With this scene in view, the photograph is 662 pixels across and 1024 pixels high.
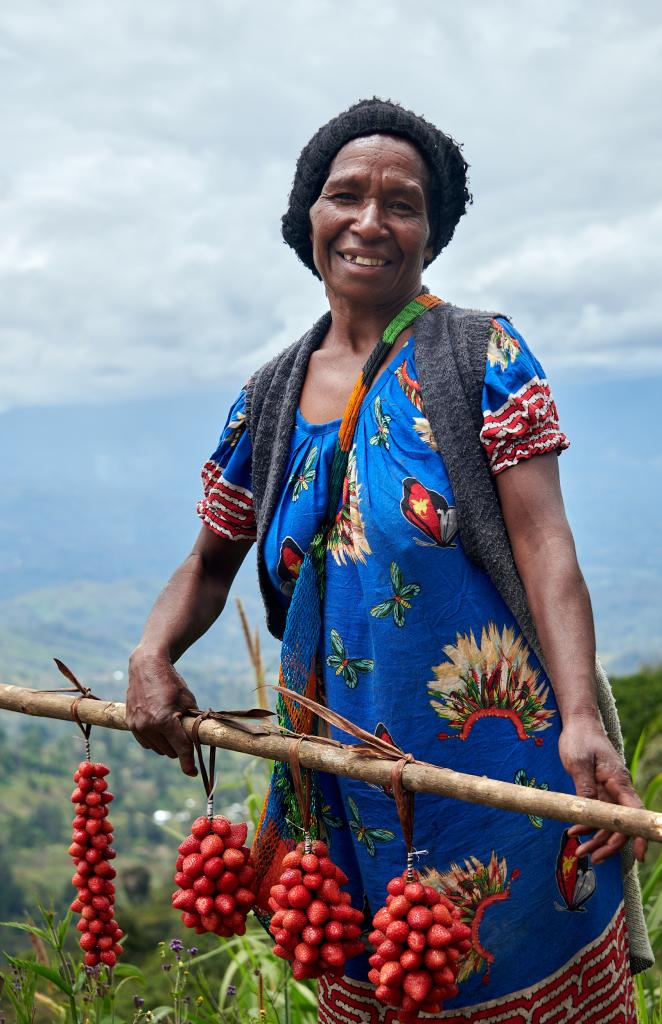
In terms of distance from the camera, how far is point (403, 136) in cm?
249

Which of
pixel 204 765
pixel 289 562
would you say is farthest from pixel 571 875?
pixel 289 562

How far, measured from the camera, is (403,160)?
2.46 m

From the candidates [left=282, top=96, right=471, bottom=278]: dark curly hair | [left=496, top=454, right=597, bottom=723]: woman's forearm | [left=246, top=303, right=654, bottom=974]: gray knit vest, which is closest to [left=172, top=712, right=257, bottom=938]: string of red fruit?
[left=246, top=303, right=654, bottom=974]: gray knit vest

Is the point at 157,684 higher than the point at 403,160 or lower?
lower

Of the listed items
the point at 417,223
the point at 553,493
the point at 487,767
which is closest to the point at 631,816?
the point at 487,767

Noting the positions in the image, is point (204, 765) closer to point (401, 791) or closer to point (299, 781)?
point (299, 781)

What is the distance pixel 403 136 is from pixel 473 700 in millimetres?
1346

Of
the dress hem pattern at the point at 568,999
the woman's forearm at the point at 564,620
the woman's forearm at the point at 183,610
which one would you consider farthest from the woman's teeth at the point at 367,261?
the dress hem pattern at the point at 568,999

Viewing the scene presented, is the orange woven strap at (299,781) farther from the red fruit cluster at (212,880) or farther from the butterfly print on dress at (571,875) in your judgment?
the butterfly print on dress at (571,875)

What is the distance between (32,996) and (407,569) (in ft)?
6.00

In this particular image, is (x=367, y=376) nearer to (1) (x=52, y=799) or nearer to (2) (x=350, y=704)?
(2) (x=350, y=704)

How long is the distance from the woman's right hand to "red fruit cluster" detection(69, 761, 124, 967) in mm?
155

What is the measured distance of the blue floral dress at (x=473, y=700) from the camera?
7.26 ft

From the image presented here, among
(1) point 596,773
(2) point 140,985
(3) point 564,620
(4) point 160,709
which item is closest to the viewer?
(1) point 596,773
